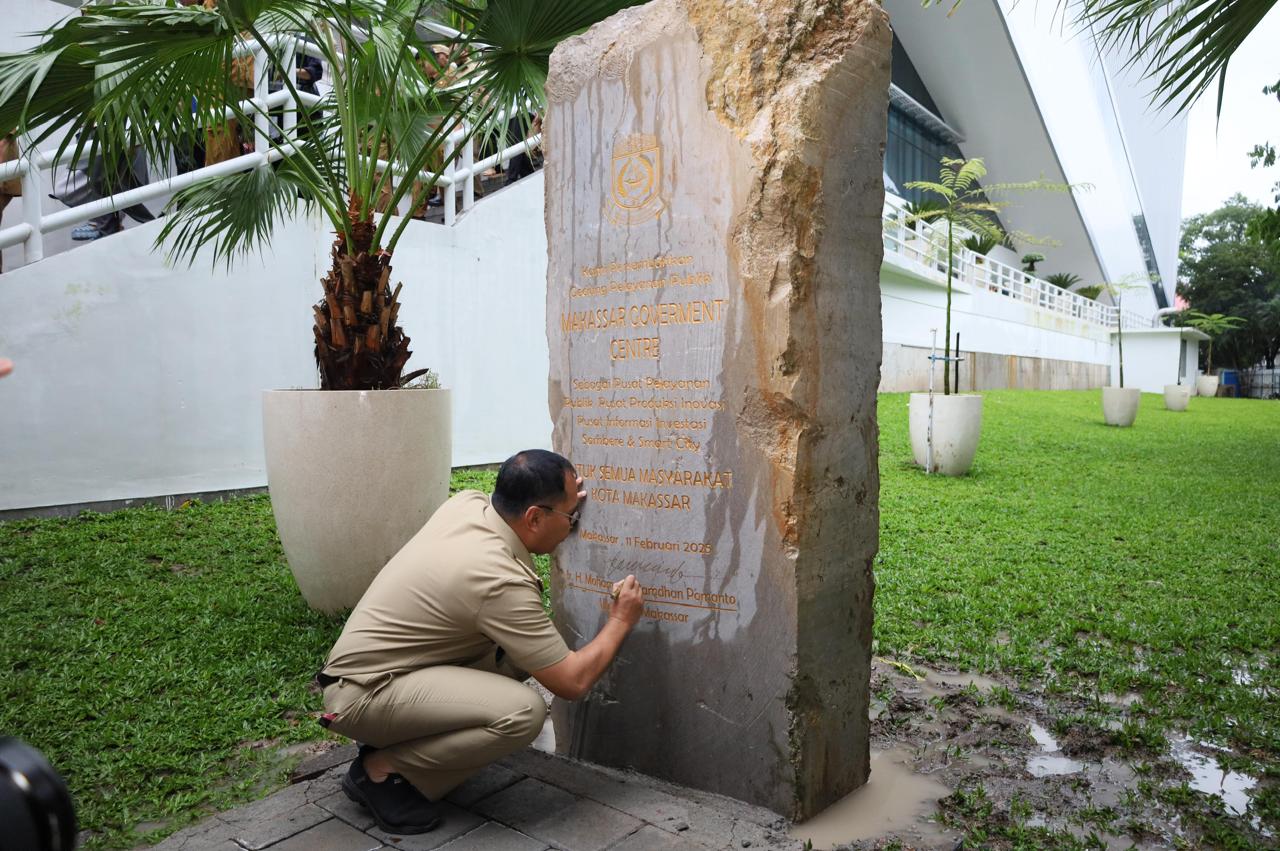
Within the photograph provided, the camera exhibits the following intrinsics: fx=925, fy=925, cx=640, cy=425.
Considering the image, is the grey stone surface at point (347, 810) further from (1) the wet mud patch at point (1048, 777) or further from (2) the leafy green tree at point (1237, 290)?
(2) the leafy green tree at point (1237, 290)

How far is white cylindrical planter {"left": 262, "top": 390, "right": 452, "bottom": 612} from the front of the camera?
16.2ft

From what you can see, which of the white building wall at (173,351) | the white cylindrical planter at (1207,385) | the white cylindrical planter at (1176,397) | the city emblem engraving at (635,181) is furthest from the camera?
the white cylindrical planter at (1207,385)

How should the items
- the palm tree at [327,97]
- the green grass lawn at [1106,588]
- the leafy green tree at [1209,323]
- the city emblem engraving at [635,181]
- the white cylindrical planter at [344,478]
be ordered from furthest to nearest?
the leafy green tree at [1209,323] → the white cylindrical planter at [344,478] → the palm tree at [327,97] → the green grass lawn at [1106,588] → the city emblem engraving at [635,181]

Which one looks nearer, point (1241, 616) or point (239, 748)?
point (239, 748)

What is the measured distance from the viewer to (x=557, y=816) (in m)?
2.89

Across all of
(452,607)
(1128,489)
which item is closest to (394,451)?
(452,607)

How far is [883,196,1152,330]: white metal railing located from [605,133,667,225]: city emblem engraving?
10.6 meters

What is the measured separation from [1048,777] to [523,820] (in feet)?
6.23

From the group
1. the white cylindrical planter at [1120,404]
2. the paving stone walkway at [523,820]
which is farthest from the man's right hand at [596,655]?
the white cylindrical planter at [1120,404]

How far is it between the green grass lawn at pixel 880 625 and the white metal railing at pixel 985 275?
251 inches

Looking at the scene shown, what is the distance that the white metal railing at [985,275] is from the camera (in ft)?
67.7

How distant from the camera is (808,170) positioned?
9.62 feet

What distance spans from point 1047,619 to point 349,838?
408cm

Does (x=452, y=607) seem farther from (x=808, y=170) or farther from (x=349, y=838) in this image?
(x=808, y=170)
